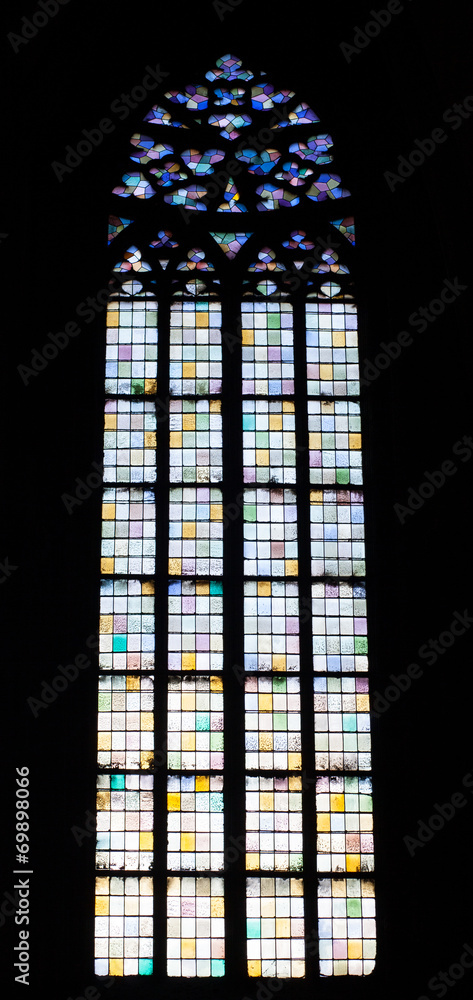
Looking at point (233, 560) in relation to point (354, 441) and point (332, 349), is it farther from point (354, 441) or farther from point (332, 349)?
point (332, 349)

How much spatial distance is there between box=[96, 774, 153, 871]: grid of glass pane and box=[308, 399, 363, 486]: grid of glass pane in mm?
1811

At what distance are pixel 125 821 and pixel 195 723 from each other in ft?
1.88

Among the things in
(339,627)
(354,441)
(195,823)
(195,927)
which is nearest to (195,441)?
(354,441)

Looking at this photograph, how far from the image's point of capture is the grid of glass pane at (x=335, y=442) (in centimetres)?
700

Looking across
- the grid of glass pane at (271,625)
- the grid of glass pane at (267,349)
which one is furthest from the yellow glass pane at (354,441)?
the grid of glass pane at (271,625)

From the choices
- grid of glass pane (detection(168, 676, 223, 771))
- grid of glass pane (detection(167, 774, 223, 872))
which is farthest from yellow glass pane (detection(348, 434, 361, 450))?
grid of glass pane (detection(167, 774, 223, 872))

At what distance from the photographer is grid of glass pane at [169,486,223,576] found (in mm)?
6812

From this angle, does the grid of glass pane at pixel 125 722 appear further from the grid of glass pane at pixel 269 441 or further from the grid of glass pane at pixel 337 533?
the grid of glass pane at pixel 269 441

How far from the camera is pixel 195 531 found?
686 centimetres

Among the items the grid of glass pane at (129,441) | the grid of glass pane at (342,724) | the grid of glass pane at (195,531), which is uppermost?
the grid of glass pane at (129,441)

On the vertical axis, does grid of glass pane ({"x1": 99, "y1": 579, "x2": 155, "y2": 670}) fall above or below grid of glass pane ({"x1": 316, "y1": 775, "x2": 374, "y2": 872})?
above

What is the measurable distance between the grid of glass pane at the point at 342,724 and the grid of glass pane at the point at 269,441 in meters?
1.10

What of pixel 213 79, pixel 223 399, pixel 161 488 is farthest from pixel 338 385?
pixel 213 79

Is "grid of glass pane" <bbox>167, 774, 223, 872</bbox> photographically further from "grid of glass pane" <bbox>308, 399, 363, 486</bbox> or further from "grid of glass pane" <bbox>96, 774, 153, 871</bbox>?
"grid of glass pane" <bbox>308, 399, 363, 486</bbox>
